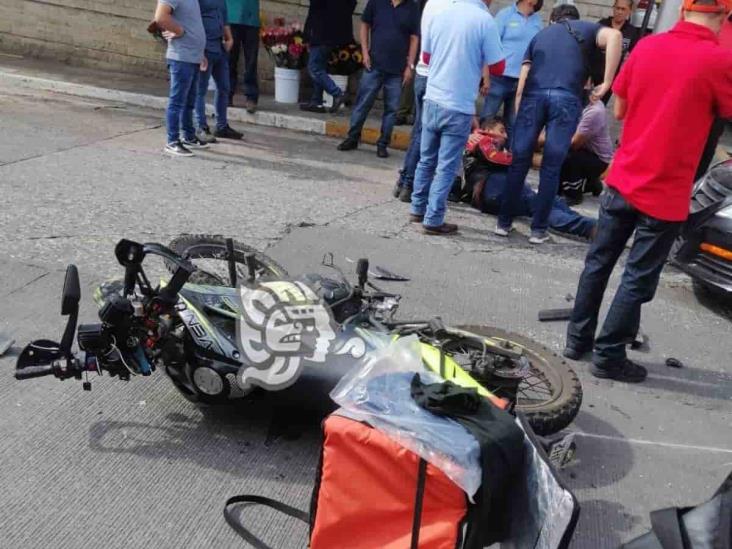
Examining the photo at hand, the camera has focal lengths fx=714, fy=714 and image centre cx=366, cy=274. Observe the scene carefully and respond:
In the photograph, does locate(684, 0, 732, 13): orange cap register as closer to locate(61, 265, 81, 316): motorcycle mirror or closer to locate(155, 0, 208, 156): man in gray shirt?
locate(61, 265, 81, 316): motorcycle mirror

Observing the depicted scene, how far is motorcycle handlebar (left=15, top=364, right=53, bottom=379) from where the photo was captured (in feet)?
9.41

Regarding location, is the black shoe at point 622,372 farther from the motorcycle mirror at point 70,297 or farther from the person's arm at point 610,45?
the motorcycle mirror at point 70,297

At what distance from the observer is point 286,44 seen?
33.8ft

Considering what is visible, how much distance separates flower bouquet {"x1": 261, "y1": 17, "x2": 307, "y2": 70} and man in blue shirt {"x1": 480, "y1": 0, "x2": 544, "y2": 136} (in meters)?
3.32

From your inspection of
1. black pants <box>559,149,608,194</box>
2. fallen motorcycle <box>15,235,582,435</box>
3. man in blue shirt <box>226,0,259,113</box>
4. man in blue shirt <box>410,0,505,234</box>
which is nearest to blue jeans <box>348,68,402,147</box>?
man in blue shirt <box>226,0,259,113</box>

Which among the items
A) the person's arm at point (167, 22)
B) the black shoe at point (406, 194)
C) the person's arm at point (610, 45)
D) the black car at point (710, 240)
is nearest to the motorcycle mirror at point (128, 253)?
the black car at point (710, 240)

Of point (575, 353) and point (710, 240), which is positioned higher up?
point (710, 240)

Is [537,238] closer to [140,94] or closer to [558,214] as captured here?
[558,214]

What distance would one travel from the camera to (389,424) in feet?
7.06

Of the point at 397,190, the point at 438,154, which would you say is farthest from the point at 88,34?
the point at 438,154

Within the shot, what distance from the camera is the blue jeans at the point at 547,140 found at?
5.60 meters

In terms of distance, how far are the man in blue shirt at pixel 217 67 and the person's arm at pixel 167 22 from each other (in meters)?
0.68

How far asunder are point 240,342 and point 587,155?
17.3 ft

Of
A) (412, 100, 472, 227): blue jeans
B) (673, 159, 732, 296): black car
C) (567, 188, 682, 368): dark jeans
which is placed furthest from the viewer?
(412, 100, 472, 227): blue jeans
